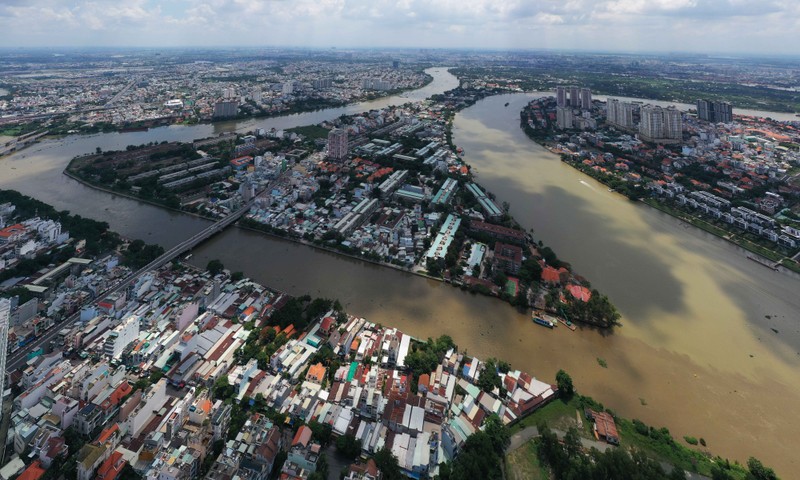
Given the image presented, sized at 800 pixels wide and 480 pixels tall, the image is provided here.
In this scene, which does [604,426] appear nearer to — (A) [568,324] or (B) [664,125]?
(A) [568,324]

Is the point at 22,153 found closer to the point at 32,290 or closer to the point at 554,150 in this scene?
the point at 32,290

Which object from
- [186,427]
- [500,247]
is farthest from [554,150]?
[186,427]

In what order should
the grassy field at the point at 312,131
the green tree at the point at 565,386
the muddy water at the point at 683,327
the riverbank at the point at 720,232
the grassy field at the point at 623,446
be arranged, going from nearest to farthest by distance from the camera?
the grassy field at the point at 623,446, the muddy water at the point at 683,327, the green tree at the point at 565,386, the riverbank at the point at 720,232, the grassy field at the point at 312,131

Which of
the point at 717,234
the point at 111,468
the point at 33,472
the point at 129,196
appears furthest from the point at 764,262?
the point at 129,196

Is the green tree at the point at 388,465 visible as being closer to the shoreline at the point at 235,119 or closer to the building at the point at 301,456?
the building at the point at 301,456

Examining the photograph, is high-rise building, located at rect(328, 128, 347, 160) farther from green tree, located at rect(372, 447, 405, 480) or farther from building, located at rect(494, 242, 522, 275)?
green tree, located at rect(372, 447, 405, 480)

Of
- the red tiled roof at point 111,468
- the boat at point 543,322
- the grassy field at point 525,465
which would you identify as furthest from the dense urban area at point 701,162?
the red tiled roof at point 111,468
